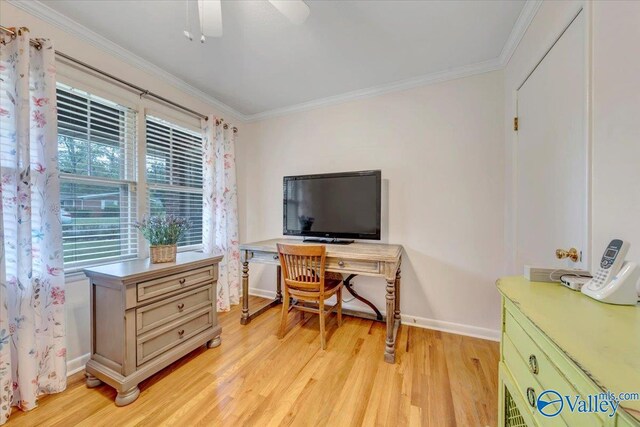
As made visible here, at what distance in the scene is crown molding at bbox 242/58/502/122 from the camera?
6.93 feet

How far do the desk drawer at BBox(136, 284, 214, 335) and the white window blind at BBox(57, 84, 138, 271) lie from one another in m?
0.71

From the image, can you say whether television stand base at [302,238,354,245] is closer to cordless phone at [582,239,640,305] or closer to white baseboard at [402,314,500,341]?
white baseboard at [402,314,500,341]

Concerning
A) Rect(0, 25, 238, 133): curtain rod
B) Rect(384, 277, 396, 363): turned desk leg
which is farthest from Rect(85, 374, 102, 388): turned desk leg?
Rect(0, 25, 238, 133): curtain rod

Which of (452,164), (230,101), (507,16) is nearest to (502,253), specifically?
(452,164)

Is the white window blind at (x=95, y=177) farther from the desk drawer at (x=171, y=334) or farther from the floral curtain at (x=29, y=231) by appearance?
the desk drawer at (x=171, y=334)

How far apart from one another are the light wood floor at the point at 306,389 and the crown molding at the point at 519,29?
2.38m

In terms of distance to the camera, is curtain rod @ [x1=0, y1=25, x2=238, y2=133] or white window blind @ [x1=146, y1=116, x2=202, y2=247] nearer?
curtain rod @ [x1=0, y1=25, x2=238, y2=133]

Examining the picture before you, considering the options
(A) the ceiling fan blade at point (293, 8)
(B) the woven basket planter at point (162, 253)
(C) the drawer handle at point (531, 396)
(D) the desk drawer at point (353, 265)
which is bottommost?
(C) the drawer handle at point (531, 396)

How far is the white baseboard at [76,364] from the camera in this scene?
1683 millimetres

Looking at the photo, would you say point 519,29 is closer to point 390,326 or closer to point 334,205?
point 334,205

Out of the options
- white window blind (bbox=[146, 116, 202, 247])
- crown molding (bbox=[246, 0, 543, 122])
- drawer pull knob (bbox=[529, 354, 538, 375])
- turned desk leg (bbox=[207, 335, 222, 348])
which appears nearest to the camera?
drawer pull knob (bbox=[529, 354, 538, 375])

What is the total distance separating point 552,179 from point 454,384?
1414mm

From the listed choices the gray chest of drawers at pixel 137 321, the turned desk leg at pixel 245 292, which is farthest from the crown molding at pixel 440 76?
the gray chest of drawers at pixel 137 321

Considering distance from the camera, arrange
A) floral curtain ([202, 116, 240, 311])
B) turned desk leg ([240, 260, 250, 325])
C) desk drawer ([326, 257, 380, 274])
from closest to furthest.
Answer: desk drawer ([326, 257, 380, 274]) < turned desk leg ([240, 260, 250, 325]) < floral curtain ([202, 116, 240, 311])
